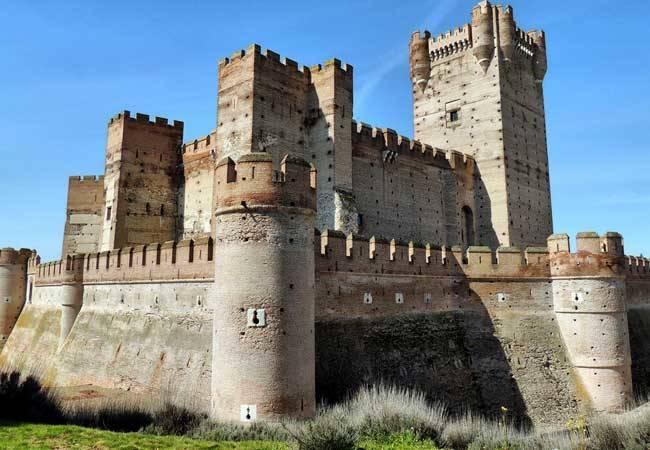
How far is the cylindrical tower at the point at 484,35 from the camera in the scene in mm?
27203

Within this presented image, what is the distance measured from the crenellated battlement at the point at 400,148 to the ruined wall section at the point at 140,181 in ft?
34.9

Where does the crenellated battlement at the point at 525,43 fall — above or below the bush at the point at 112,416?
above

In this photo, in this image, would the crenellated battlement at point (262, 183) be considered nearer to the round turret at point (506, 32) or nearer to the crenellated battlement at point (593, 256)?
the crenellated battlement at point (593, 256)

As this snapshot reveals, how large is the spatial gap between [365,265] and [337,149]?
21.7 feet

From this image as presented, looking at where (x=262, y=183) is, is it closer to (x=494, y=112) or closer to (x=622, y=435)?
(x=622, y=435)

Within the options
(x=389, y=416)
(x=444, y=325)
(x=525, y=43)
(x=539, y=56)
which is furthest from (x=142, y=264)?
(x=539, y=56)

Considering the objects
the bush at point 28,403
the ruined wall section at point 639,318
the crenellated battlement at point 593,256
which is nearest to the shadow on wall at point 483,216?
the ruined wall section at point 639,318

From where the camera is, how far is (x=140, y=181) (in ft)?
82.4

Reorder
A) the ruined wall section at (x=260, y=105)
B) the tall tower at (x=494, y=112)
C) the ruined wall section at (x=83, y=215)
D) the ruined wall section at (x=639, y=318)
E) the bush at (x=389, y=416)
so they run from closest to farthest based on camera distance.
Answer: the bush at (x=389, y=416), the ruined wall section at (x=260, y=105), the ruined wall section at (x=639, y=318), the tall tower at (x=494, y=112), the ruined wall section at (x=83, y=215)

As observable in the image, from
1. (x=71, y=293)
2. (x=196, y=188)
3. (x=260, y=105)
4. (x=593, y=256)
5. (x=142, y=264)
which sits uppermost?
(x=260, y=105)

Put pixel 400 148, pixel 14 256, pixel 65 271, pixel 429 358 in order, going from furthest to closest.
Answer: pixel 14 256
pixel 400 148
pixel 65 271
pixel 429 358

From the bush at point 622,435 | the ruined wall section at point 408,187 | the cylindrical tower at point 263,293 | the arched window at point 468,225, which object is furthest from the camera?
the arched window at point 468,225

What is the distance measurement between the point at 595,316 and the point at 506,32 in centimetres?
1729

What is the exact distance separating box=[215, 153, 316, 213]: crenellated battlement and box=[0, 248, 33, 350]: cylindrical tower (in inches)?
803
